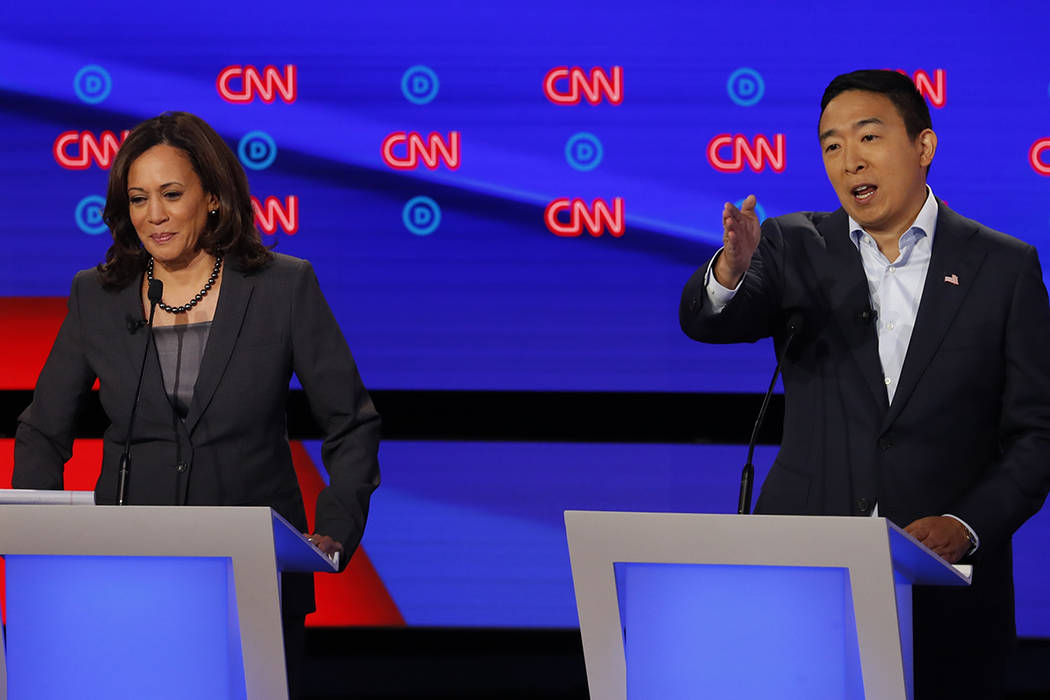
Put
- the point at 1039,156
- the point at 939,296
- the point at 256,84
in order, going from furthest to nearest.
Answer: the point at 256,84 < the point at 1039,156 < the point at 939,296

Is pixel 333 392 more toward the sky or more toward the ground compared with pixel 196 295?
more toward the ground

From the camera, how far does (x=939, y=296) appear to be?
238 cm

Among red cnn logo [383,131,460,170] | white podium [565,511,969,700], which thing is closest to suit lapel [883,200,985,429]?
white podium [565,511,969,700]

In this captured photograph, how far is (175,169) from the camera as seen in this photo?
2.54 metres

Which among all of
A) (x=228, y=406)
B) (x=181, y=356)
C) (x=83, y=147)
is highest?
(x=83, y=147)

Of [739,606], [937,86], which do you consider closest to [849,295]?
[739,606]

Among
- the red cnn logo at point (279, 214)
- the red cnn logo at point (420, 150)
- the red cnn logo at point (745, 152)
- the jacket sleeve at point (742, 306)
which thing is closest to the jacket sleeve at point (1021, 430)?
the jacket sleeve at point (742, 306)

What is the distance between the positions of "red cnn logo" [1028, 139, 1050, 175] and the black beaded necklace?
2503 mm

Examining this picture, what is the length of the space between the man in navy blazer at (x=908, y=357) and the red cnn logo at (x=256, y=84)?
1.93 metres

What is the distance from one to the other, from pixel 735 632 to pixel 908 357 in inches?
33.0

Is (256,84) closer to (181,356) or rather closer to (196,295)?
(196,295)

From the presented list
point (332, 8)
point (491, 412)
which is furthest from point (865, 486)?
point (332, 8)

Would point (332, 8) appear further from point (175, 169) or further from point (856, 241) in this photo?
point (856, 241)

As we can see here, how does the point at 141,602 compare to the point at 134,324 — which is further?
the point at 134,324
